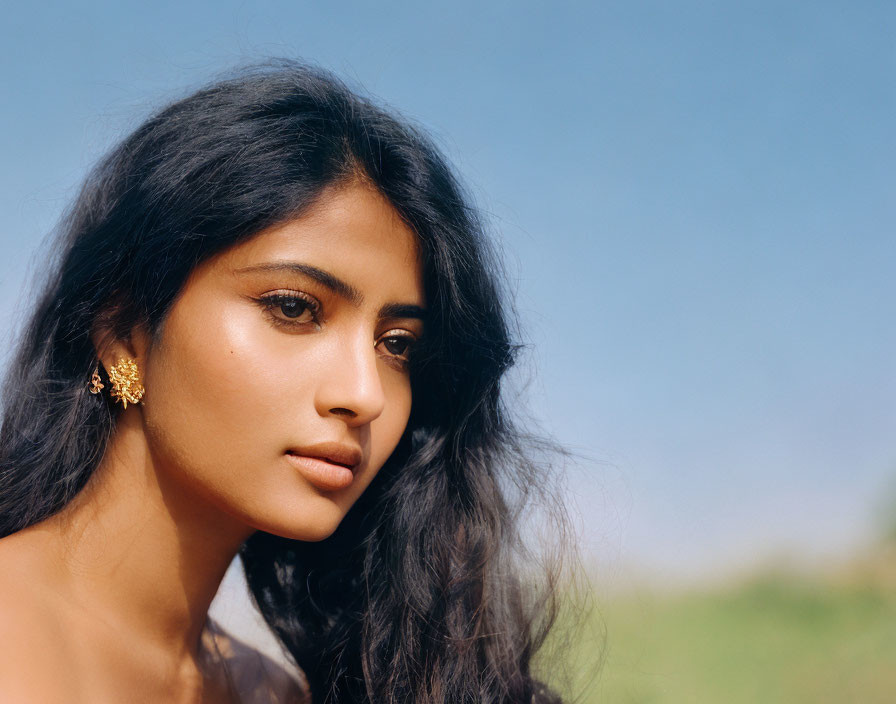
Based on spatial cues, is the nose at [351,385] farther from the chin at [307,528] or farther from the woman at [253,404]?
the chin at [307,528]

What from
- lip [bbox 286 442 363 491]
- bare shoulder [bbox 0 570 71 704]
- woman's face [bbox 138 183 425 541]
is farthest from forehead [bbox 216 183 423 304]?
bare shoulder [bbox 0 570 71 704]

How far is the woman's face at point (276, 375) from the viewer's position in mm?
2266

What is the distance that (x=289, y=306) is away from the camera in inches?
91.3

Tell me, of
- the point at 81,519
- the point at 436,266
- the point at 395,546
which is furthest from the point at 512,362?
the point at 81,519

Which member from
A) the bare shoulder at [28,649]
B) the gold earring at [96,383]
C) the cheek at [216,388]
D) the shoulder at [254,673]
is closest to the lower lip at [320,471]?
the cheek at [216,388]

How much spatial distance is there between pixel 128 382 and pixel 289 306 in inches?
18.3

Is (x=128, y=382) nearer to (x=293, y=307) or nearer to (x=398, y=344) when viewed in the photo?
(x=293, y=307)

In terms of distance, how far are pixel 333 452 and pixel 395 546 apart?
27.4 inches

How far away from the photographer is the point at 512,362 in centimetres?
292

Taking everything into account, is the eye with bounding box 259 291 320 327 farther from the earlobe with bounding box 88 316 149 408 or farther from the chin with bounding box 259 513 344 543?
the chin with bounding box 259 513 344 543

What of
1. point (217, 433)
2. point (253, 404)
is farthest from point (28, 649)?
point (253, 404)

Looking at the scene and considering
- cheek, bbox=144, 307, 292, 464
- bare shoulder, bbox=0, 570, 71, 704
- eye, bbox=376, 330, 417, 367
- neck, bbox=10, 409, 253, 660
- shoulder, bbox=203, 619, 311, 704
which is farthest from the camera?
shoulder, bbox=203, 619, 311, 704

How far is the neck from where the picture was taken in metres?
2.39

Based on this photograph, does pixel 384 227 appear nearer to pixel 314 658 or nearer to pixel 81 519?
pixel 81 519
